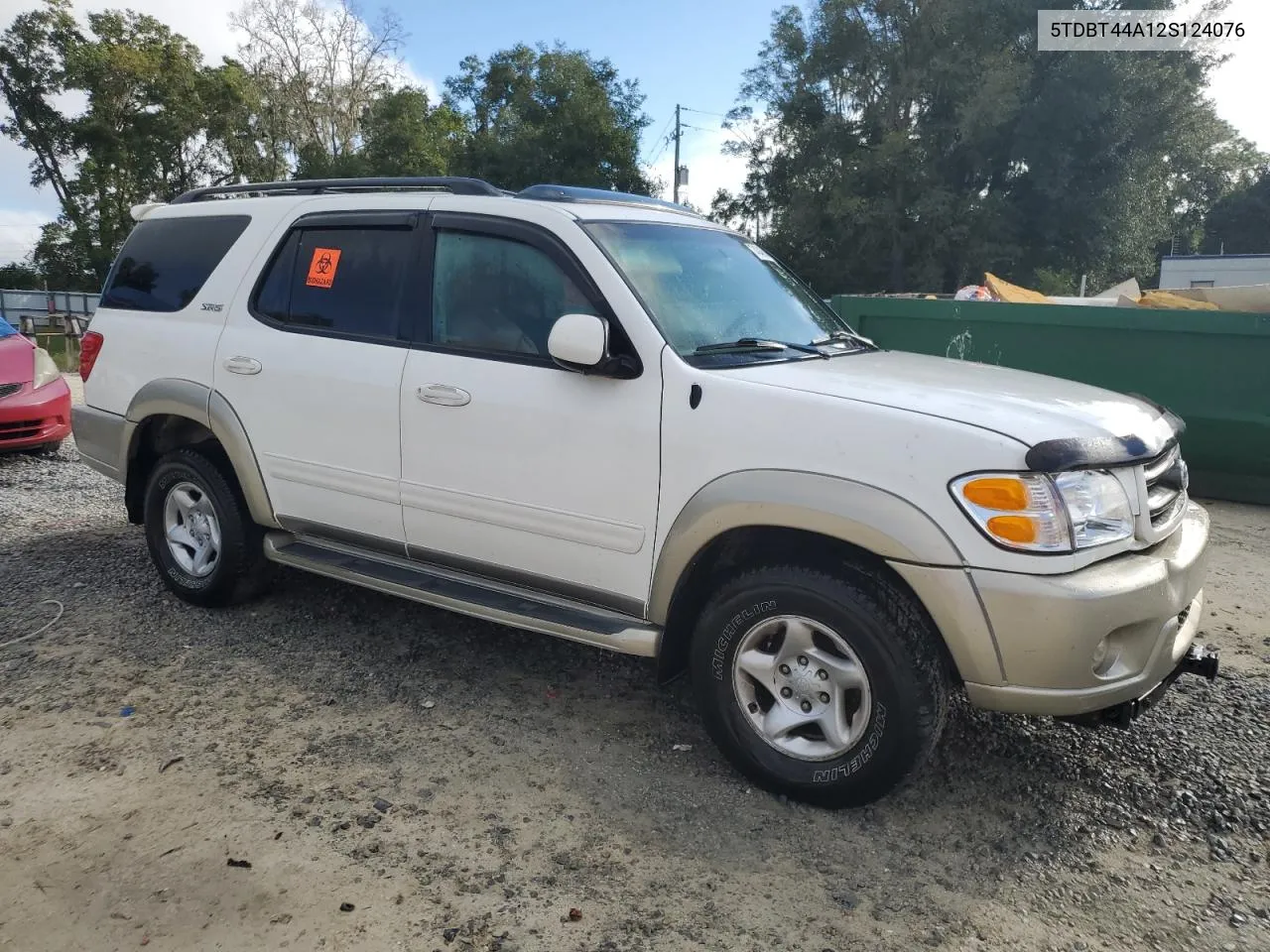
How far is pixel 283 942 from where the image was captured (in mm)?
2420

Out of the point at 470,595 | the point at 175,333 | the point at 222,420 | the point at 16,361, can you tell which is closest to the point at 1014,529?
the point at 470,595

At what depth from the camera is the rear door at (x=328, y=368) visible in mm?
3867

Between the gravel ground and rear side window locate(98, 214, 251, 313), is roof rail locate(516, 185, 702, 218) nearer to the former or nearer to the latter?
rear side window locate(98, 214, 251, 313)

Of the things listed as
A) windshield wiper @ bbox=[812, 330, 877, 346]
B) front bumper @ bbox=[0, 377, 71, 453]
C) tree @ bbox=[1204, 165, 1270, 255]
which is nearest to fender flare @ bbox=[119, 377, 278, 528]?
windshield wiper @ bbox=[812, 330, 877, 346]

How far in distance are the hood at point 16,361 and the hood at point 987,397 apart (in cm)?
718

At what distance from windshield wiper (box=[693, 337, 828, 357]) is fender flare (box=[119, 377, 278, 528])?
86.9 inches

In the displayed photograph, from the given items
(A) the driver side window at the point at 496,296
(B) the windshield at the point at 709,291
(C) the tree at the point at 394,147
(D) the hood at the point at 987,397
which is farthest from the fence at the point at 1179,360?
(C) the tree at the point at 394,147

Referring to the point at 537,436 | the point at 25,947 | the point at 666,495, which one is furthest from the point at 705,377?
the point at 25,947

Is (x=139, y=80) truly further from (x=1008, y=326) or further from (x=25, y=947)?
(x=25, y=947)

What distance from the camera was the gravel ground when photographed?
2521mm

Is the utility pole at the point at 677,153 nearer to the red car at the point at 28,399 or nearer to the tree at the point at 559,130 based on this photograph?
the tree at the point at 559,130

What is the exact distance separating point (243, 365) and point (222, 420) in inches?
11.2

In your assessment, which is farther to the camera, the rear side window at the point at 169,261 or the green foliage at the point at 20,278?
the green foliage at the point at 20,278

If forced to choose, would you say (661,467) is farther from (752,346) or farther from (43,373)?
(43,373)
